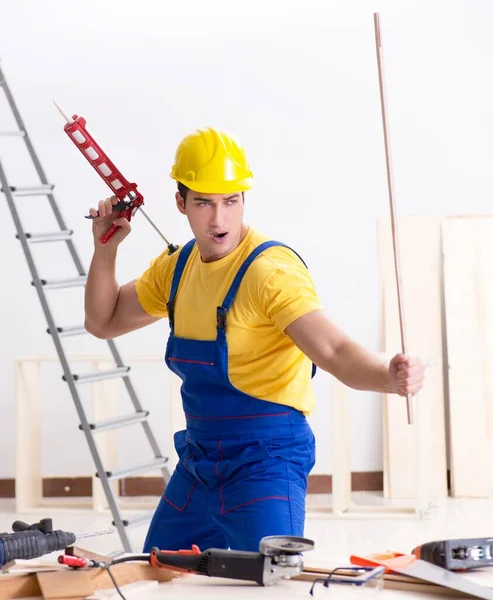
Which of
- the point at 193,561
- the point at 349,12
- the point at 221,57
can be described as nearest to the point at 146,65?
the point at 221,57

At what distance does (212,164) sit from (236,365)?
0.55 meters

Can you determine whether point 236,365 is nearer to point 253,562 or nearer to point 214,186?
point 214,186

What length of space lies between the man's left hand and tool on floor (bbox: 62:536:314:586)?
0.52 metres

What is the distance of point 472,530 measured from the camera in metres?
5.32

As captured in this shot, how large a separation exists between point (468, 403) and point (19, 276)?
9.43 ft

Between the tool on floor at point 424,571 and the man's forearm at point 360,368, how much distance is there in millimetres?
500

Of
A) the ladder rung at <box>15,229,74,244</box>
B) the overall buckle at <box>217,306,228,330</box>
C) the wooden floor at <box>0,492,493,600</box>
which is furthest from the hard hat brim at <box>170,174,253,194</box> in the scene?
the ladder rung at <box>15,229,74,244</box>

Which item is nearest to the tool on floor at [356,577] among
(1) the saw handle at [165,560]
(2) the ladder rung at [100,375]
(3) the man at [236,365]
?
(1) the saw handle at [165,560]

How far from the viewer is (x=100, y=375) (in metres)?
4.98

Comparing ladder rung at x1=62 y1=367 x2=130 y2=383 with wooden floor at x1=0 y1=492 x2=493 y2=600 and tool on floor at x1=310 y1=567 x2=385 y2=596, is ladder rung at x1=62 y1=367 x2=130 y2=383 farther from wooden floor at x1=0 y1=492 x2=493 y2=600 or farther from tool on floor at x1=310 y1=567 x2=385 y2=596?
tool on floor at x1=310 y1=567 x2=385 y2=596

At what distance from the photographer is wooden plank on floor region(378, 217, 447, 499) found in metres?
6.17

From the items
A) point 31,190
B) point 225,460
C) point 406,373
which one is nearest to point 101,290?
point 225,460

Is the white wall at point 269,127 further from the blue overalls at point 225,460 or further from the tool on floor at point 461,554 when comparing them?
the tool on floor at point 461,554

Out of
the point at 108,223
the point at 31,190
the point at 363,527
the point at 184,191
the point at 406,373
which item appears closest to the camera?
the point at 406,373
